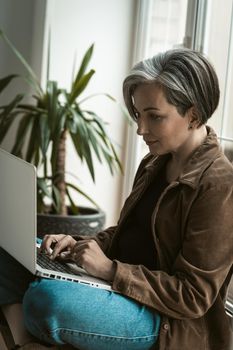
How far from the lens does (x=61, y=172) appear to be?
121 inches

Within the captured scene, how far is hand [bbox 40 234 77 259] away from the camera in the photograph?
1911mm

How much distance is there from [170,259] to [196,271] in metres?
0.15

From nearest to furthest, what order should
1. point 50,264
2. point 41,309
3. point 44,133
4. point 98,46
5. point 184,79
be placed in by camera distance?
point 41,309 < point 184,79 < point 50,264 < point 44,133 < point 98,46

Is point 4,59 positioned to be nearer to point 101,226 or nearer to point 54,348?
point 101,226

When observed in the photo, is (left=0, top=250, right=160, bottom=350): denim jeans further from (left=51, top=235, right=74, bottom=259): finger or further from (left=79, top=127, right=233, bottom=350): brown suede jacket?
(left=51, top=235, right=74, bottom=259): finger

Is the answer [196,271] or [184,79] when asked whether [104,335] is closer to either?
[196,271]

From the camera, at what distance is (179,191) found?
1756 millimetres

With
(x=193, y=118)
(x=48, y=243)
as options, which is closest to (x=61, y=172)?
(x=48, y=243)

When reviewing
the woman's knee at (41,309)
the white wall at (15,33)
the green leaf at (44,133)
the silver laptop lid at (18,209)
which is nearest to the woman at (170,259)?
the woman's knee at (41,309)

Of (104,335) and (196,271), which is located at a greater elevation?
(196,271)

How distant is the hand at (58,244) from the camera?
1.91m

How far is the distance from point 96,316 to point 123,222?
1.30 ft

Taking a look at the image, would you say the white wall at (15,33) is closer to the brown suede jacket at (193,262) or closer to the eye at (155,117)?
the eye at (155,117)

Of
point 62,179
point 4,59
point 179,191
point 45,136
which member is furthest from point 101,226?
point 179,191
